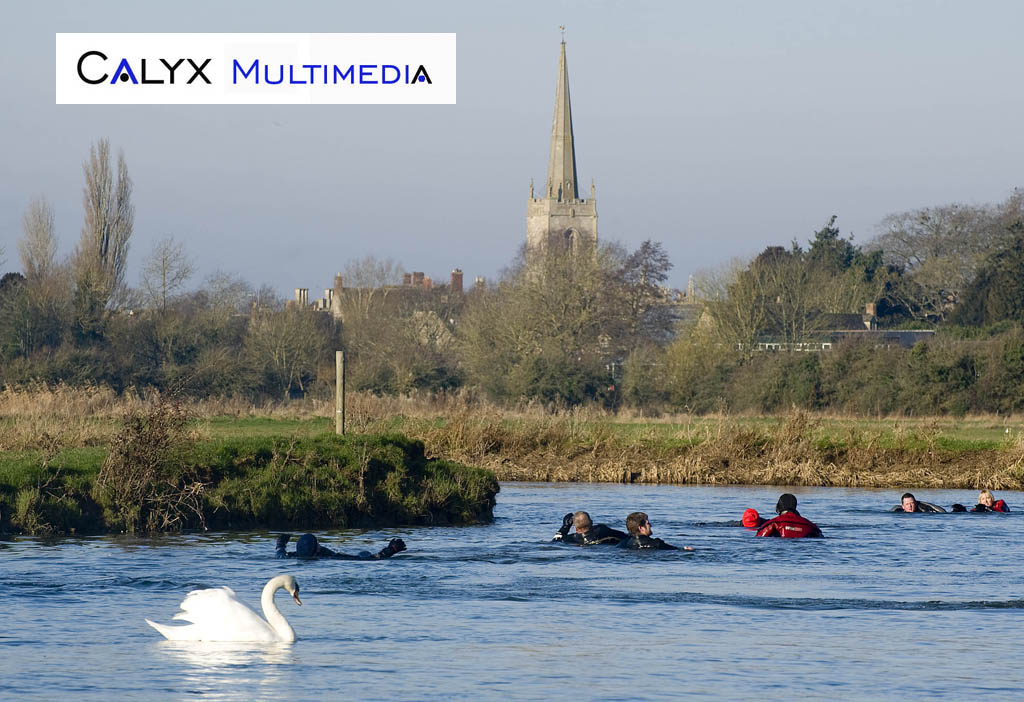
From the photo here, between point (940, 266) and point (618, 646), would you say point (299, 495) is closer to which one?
point (618, 646)

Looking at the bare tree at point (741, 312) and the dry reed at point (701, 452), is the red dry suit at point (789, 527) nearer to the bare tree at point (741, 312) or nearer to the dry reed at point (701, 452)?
→ the dry reed at point (701, 452)

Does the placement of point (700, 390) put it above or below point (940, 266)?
below

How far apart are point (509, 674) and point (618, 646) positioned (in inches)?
76.0

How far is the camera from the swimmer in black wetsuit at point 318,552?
71.8 ft

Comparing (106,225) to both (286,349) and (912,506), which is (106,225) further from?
(912,506)

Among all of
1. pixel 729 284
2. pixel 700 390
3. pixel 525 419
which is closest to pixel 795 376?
pixel 700 390

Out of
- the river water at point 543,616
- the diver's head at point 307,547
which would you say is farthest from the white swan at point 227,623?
the diver's head at point 307,547

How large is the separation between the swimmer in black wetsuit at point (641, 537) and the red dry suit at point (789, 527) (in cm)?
209

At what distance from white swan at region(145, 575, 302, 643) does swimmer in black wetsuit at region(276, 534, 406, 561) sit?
613 centimetres

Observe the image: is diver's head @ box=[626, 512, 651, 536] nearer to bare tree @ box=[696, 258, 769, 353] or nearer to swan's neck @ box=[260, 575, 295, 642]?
swan's neck @ box=[260, 575, 295, 642]

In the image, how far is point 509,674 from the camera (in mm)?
14297

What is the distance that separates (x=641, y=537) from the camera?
23.3 meters

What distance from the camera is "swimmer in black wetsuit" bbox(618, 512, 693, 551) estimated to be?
23266 millimetres

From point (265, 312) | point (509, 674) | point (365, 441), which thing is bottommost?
point (509, 674)
